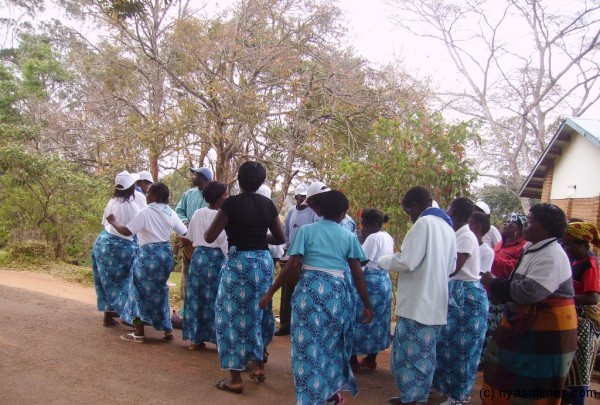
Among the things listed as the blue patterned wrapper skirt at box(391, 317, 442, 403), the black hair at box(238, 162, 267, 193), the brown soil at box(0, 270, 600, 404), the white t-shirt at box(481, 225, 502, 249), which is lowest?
the brown soil at box(0, 270, 600, 404)

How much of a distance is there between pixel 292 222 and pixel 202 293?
5.07 ft

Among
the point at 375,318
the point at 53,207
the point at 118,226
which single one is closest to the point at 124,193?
the point at 118,226

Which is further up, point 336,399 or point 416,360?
point 416,360

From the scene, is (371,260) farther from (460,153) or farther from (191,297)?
(460,153)

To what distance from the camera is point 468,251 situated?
426cm

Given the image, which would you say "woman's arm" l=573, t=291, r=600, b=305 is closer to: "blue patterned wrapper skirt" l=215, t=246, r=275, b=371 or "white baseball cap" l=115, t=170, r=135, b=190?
"blue patterned wrapper skirt" l=215, t=246, r=275, b=371

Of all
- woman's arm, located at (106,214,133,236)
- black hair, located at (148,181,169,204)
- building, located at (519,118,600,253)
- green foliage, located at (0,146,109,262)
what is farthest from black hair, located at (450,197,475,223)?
green foliage, located at (0,146,109,262)

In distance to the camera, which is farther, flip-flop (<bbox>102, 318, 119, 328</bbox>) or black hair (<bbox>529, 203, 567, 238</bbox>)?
flip-flop (<bbox>102, 318, 119, 328</bbox>)

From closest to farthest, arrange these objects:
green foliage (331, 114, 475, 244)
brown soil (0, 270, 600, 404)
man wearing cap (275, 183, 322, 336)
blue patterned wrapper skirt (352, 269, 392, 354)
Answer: brown soil (0, 270, 600, 404), blue patterned wrapper skirt (352, 269, 392, 354), man wearing cap (275, 183, 322, 336), green foliage (331, 114, 475, 244)

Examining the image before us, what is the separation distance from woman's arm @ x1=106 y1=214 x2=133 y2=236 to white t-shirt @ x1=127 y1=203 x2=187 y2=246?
0.21 meters

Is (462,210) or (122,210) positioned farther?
(122,210)

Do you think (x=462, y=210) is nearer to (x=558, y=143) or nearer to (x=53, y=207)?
(x=558, y=143)

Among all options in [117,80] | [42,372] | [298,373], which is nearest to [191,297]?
[42,372]

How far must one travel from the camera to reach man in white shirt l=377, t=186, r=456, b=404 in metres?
3.87
